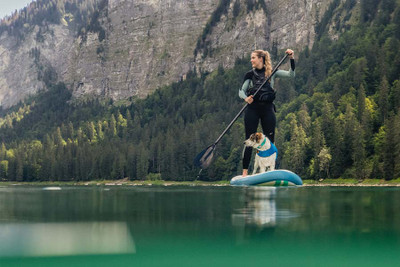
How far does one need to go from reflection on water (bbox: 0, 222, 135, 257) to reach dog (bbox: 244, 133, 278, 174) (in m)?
5.52

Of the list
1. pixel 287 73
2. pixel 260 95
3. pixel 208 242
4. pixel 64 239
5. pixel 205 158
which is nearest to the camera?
pixel 208 242

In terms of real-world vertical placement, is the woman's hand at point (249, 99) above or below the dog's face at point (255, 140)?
above

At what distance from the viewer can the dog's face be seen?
20.1 meters

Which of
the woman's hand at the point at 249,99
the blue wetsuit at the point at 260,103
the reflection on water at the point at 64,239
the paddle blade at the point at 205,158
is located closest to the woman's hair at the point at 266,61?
the blue wetsuit at the point at 260,103

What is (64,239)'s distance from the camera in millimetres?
21953

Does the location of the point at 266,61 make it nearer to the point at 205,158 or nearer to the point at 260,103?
the point at 260,103

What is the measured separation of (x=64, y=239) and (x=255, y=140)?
8451 mm

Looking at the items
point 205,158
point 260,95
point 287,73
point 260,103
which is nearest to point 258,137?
point 260,103

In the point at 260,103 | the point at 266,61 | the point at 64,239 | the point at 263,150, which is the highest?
the point at 266,61

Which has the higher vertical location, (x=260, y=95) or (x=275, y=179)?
(x=260, y=95)

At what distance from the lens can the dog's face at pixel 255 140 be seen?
65.8ft

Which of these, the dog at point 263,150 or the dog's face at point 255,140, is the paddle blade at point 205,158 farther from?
the dog's face at point 255,140

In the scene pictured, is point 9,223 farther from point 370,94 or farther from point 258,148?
point 370,94

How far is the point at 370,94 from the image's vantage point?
149000 mm
